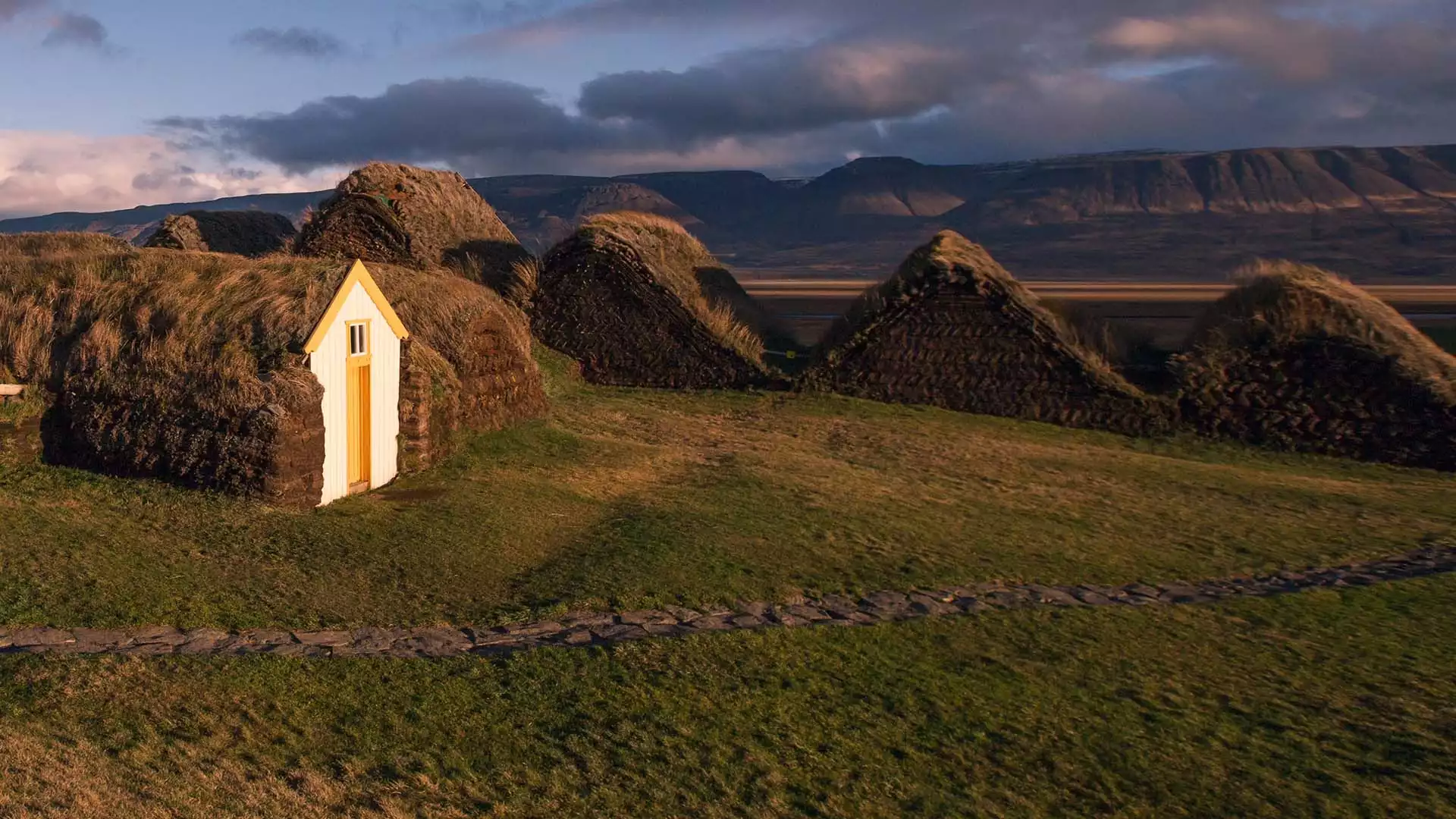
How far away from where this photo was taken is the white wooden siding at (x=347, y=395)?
1265cm

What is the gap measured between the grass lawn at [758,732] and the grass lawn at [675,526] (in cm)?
144

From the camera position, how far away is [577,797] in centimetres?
624

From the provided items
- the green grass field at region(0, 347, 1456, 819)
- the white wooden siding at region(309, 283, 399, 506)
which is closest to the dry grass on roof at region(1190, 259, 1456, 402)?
the green grass field at region(0, 347, 1456, 819)

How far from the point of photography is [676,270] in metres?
25.1

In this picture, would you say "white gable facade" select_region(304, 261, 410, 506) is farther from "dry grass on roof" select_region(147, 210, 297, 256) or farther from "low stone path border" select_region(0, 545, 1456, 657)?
"dry grass on roof" select_region(147, 210, 297, 256)

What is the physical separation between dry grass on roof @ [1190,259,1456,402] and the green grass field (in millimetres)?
4780

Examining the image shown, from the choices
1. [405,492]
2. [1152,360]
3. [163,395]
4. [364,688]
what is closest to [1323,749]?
[364,688]

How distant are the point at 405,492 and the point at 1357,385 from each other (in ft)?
49.5

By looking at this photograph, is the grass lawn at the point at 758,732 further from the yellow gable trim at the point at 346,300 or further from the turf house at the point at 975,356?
the turf house at the point at 975,356

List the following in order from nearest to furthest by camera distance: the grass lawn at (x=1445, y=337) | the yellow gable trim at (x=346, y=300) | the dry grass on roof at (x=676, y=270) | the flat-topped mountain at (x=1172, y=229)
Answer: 1. the yellow gable trim at (x=346, y=300)
2. the dry grass on roof at (x=676, y=270)
3. the grass lawn at (x=1445, y=337)
4. the flat-topped mountain at (x=1172, y=229)

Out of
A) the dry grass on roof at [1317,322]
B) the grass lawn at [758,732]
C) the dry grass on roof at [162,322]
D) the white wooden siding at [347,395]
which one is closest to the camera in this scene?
the grass lawn at [758,732]

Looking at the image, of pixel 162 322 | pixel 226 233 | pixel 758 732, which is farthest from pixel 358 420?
pixel 226 233

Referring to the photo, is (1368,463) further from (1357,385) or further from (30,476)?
(30,476)

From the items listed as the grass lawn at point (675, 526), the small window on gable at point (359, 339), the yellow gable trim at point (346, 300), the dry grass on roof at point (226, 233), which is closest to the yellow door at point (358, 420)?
the small window on gable at point (359, 339)
